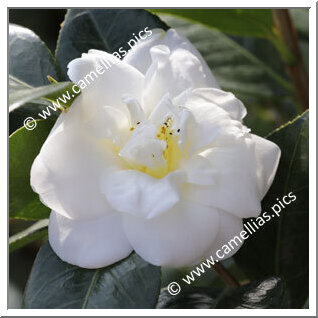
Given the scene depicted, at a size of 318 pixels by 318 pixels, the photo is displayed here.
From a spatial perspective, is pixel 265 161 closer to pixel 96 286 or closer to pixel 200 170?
pixel 200 170

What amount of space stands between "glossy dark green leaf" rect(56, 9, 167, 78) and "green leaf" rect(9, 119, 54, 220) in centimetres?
20

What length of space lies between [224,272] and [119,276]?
223 mm

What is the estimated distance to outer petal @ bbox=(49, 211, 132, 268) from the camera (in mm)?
829

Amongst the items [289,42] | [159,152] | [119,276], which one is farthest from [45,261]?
[289,42]

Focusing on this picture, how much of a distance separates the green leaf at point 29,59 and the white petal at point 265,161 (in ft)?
1.13

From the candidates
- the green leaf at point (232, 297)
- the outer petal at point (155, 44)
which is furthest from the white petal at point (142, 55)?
the green leaf at point (232, 297)

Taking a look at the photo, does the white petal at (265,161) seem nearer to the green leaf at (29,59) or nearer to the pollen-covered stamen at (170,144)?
the pollen-covered stamen at (170,144)

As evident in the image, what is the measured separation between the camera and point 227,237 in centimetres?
84

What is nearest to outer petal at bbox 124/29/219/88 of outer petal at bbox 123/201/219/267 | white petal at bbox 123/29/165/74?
white petal at bbox 123/29/165/74

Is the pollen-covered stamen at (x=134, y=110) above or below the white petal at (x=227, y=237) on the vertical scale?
above

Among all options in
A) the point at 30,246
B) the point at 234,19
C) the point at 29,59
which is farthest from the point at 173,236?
the point at 30,246

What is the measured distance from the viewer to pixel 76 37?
1.10 m

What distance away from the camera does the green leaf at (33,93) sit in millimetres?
761

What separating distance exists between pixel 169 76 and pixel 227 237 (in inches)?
8.8
